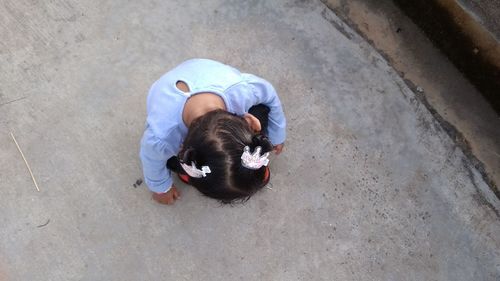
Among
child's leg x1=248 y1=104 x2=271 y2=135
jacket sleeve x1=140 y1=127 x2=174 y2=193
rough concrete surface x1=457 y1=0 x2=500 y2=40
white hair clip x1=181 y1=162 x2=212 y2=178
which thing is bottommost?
jacket sleeve x1=140 y1=127 x2=174 y2=193

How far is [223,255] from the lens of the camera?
1845 millimetres

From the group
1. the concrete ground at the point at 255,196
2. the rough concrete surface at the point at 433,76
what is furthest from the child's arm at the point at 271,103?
the rough concrete surface at the point at 433,76

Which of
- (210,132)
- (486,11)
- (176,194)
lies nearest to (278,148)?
(176,194)

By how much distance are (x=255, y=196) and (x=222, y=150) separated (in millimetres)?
732

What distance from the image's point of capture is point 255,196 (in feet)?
6.27

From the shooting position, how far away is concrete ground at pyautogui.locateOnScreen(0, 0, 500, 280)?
1840 mm

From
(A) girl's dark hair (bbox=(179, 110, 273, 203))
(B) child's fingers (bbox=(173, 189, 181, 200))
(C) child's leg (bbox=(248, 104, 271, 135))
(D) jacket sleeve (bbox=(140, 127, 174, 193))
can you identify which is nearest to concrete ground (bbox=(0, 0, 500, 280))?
(B) child's fingers (bbox=(173, 189, 181, 200))

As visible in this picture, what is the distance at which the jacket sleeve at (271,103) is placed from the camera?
5.11 ft

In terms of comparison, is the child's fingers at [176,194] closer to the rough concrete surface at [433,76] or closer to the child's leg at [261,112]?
the child's leg at [261,112]

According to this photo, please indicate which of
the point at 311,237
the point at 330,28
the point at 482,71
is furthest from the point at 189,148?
the point at 482,71

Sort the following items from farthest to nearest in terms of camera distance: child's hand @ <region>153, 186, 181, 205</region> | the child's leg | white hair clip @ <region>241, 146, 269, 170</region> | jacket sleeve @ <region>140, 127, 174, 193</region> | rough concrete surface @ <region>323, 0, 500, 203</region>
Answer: rough concrete surface @ <region>323, 0, 500, 203</region> < child's hand @ <region>153, 186, 181, 205</region> < the child's leg < jacket sleeve @ <region>140, 127, 174, 193</region> < white hair clip @ <region>241, 146, 269, 170</region>

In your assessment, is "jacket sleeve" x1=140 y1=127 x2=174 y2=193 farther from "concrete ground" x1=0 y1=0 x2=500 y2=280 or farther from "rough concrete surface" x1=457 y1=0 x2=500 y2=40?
"rough concrete surface" x1=457 y1=0 x2=500 y2=40

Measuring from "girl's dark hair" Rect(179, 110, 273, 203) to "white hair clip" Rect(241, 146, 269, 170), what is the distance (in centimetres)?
1

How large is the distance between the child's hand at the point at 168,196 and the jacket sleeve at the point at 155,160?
0.22 feet
